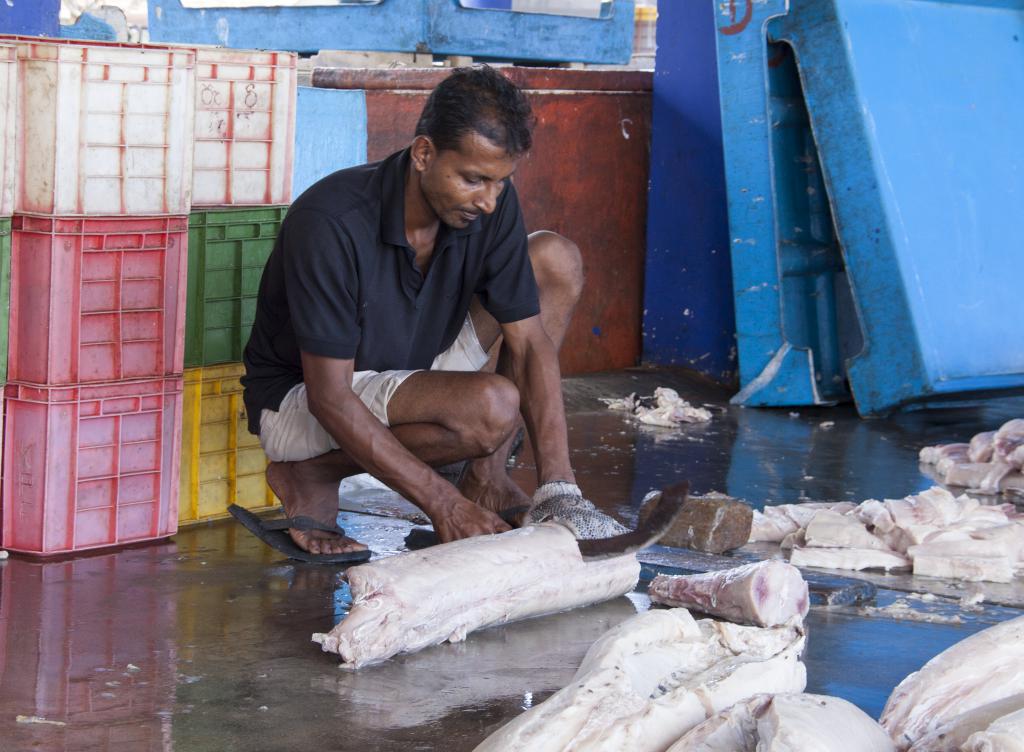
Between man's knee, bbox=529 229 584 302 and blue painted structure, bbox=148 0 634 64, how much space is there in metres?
3.03

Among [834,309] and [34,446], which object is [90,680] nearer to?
[34,446]

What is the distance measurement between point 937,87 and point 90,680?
525 cm

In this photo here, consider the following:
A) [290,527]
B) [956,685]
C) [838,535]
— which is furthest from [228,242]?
[956,685]

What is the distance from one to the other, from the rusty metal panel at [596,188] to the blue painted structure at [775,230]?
2.44 ft

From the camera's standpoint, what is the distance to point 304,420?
4133mm

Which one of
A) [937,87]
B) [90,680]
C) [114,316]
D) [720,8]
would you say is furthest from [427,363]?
[937,87]

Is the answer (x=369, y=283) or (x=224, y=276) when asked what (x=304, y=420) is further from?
(x=224, y=276)

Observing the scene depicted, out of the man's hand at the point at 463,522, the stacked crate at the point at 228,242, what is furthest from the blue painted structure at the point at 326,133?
the man's hand at the point at 463,522

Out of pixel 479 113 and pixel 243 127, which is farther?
pixel 243 127

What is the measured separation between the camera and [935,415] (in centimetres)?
689

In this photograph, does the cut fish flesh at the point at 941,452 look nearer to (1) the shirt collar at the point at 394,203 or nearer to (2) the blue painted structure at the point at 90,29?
(1) the shirt collar at the point at 394,203

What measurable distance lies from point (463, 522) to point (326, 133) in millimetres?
2612

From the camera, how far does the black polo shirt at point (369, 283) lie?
380 cm

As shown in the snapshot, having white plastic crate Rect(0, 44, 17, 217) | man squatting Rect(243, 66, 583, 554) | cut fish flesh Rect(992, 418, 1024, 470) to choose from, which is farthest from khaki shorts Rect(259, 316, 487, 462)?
cut fish flesh Rect(992, 418, 1024, 470)
